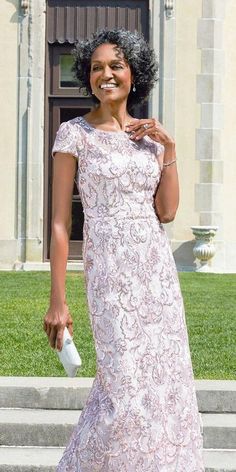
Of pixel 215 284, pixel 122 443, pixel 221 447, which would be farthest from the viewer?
pixel 215 284

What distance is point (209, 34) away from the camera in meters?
19.2

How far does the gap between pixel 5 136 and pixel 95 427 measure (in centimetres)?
1459

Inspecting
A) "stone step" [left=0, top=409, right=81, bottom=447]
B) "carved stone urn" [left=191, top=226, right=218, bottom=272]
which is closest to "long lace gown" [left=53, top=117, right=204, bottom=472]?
"stone step" [left=0, top=409, right=81, bottom=447]

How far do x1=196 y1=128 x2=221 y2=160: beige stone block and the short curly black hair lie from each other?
1384cm

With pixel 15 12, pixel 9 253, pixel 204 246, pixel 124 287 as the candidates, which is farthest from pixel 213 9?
pixel 124 287

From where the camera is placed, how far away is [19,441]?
7.22m

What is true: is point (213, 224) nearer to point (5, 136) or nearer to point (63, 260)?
point (5, 136)

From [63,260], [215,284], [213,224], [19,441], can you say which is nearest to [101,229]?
[63,260]

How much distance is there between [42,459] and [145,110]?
13.1 m

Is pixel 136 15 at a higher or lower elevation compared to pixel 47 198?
higher

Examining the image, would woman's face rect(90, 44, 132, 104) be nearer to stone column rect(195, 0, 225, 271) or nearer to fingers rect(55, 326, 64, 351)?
fingers rect(55, 326, 64, 351)

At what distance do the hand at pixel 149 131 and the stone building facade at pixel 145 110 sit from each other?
45.5ft

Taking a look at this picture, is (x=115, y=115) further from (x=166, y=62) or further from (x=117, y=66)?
(x=166, y=62)

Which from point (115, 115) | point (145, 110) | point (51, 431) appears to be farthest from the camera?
point (145, 110)
